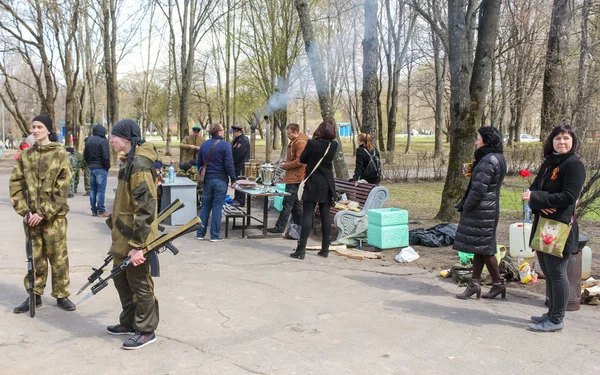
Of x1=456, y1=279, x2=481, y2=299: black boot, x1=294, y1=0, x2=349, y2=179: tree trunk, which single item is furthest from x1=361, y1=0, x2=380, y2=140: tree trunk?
x1=456, y1=279, x2=481, y2=299: black boot

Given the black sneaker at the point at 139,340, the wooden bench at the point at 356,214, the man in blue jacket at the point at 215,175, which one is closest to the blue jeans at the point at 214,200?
the man in blue jacket at the point at 215,175

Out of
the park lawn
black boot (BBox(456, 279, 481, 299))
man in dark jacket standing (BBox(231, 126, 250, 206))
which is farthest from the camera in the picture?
man in dark jacket standing (BBox(231, 126, 250, 206))

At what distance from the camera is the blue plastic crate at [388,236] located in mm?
8023

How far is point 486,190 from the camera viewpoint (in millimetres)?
5516

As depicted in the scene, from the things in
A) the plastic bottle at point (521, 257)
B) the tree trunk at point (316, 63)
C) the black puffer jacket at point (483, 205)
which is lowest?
the plastic bottle at point (521, 257)

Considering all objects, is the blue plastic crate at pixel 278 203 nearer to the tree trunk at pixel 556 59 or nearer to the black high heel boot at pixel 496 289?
the black high heel boot at pixel 496 289

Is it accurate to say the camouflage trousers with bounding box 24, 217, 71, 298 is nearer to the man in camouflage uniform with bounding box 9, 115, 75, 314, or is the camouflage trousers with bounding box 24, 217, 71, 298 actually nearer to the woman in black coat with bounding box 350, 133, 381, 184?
the man in camouflage uniform with bounding box 9, 115, 75, 314

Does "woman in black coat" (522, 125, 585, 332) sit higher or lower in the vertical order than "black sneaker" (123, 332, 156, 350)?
higher

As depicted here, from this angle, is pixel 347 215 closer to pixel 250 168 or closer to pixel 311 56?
pixel 250 168

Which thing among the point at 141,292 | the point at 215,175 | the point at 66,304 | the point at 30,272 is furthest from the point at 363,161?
the point at 141,292

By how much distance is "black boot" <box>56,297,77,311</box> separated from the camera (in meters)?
5.22

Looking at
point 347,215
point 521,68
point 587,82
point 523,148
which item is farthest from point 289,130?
point 521,68

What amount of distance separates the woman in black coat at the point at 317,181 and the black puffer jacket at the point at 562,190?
3.24 meters

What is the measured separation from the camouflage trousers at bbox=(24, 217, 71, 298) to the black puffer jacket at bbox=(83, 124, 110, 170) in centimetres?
626
